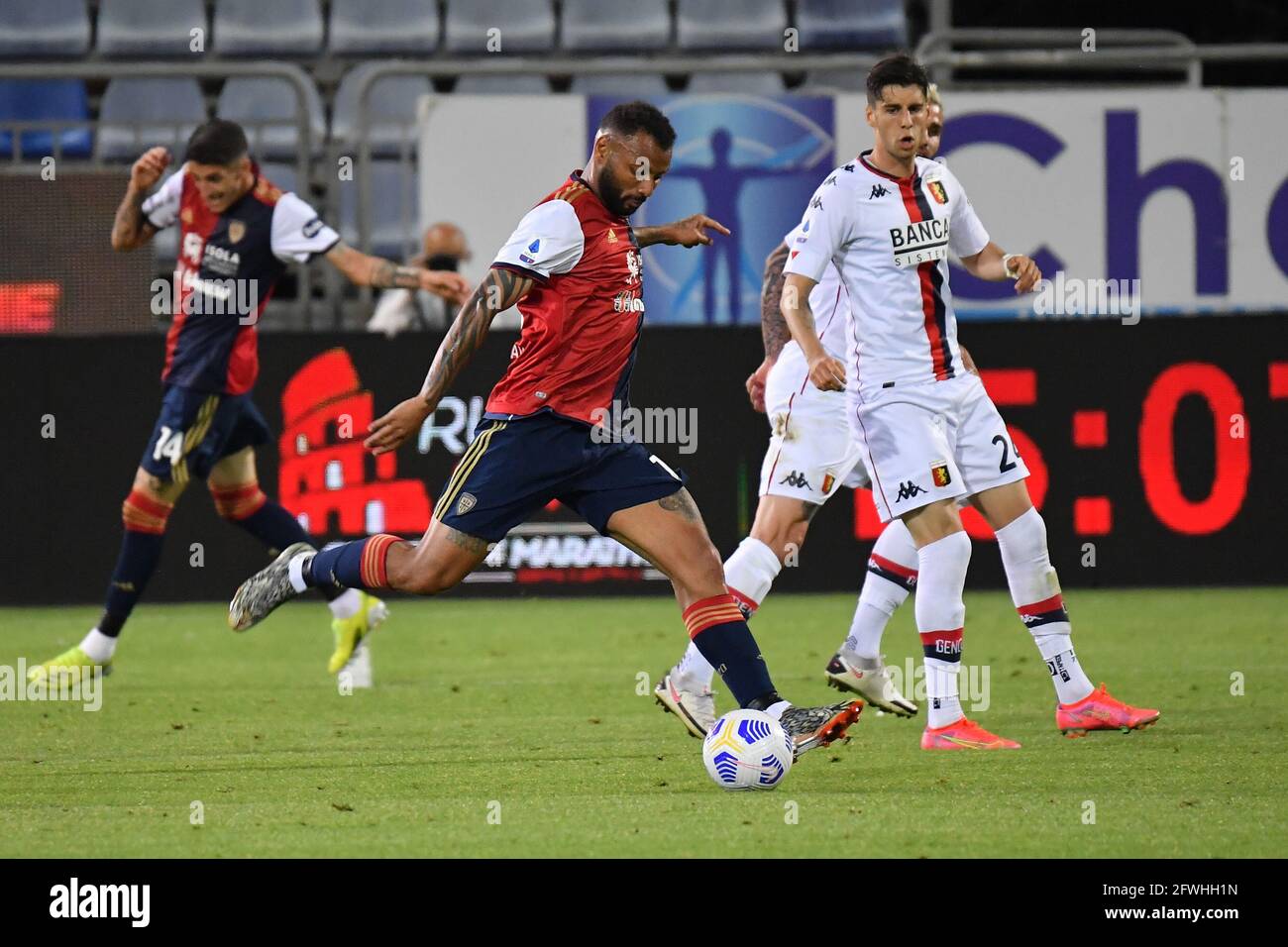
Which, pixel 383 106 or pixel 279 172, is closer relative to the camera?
pixel 279 172

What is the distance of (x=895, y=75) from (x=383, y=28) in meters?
11.6

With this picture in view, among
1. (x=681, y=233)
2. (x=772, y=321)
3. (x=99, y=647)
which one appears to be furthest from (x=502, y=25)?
(x=681, y=233)

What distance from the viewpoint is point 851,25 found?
17.4 metres

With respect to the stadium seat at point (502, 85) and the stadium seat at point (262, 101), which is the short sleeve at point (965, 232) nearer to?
the stadium seat at point (262, 101)

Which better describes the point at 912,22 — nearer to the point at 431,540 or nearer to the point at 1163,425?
the point at 1163,425

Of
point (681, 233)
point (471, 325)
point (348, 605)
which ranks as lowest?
point (348, 605)

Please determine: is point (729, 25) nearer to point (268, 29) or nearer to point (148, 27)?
point (268, 29)

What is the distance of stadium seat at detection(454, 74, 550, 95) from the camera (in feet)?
57.0

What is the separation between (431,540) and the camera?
6414 mm

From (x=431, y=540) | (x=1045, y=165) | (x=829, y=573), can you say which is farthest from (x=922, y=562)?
(x=1045, y=165)

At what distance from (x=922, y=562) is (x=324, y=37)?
39.5 ft

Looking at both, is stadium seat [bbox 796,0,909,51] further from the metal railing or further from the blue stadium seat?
the blue stadium seat

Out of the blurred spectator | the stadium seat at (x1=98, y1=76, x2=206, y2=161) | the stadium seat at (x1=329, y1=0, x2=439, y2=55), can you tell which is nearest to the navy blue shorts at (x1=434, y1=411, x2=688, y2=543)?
the blurred spectator

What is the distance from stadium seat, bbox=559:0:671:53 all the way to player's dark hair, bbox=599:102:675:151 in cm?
1160
